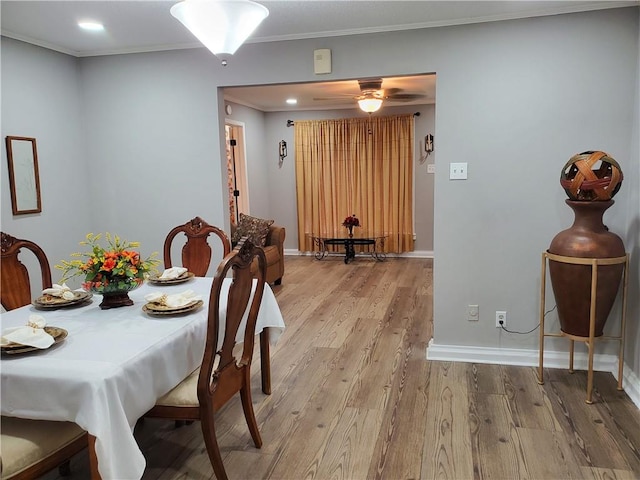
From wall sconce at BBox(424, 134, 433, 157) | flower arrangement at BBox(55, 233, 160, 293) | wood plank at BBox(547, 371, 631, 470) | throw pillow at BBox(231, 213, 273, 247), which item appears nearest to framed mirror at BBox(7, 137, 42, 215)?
flower arrangement at BBox(55, 233, 160, 293)

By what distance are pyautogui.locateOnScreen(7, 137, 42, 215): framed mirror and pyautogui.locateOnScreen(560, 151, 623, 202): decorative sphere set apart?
3.57 meters

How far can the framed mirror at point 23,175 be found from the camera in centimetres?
347

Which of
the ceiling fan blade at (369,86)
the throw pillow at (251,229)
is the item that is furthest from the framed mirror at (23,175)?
the ceiling fan blade at (369,86)

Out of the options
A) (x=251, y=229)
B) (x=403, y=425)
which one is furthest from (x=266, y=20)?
(x=251, y=229)

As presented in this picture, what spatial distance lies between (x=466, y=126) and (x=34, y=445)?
2.93m

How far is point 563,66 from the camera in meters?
3.14

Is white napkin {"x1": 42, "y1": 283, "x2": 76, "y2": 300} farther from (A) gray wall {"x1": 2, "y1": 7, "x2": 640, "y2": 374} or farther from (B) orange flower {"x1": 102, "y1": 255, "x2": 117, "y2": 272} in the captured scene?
(A) gray wall {"x1": 2, "y1": 7, "x2": 640, "y2": 374}

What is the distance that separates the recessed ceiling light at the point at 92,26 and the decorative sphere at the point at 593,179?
3.04 meters

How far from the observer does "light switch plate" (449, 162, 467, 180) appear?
3363 mm

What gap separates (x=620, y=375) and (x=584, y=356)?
1.11 feet

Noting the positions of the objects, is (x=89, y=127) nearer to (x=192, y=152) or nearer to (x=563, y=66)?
(x=192, y=152)

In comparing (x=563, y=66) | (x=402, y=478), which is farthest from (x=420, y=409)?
(x=563, y=66)

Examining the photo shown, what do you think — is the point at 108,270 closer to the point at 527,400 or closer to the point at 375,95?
the point at 527,400

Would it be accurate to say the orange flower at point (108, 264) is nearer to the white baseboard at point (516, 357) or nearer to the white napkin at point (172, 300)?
the white napkin at point (172, 300)
